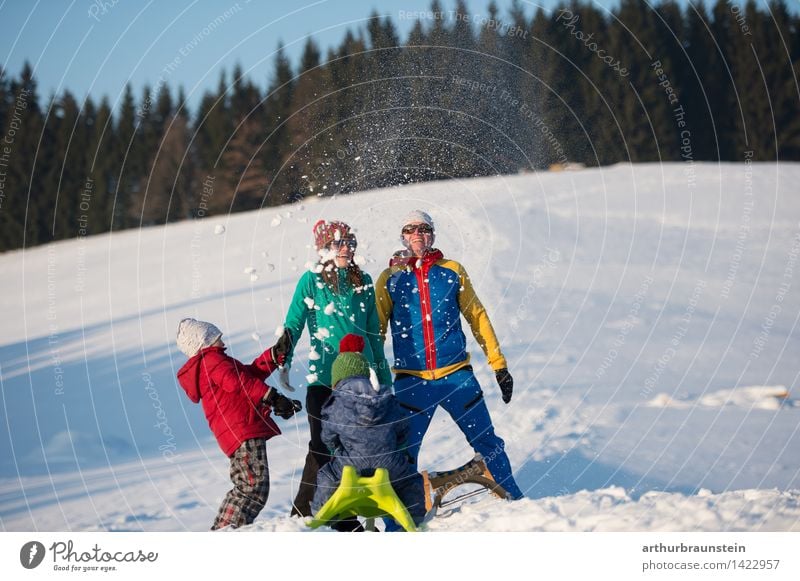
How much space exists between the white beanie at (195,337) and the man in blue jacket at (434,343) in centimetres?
99

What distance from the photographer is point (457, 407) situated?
5293mm

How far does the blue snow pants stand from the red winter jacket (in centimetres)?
83

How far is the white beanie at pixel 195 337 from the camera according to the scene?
5.01 meters

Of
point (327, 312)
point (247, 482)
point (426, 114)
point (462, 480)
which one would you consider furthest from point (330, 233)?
point (426, 114)

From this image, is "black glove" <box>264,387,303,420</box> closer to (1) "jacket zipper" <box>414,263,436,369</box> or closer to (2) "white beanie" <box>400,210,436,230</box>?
(1) "jacket zipper" <box>414,263,436,369</box>

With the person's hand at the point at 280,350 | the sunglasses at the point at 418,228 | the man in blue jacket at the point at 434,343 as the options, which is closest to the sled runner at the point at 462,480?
the man in blue jacket at the point at 434,343

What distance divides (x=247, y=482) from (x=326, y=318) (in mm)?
989

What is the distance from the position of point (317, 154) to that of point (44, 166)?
47.5 feet

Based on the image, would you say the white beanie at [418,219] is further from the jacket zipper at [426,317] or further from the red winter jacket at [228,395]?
the red winter jacket at [228,395]

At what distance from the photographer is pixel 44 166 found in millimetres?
22266

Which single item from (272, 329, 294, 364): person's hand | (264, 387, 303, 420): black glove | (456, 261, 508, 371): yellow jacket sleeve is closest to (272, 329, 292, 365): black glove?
(272, 329, 294, 364): person's hand

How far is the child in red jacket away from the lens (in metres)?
4.94

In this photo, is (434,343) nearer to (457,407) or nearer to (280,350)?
(457,407)
